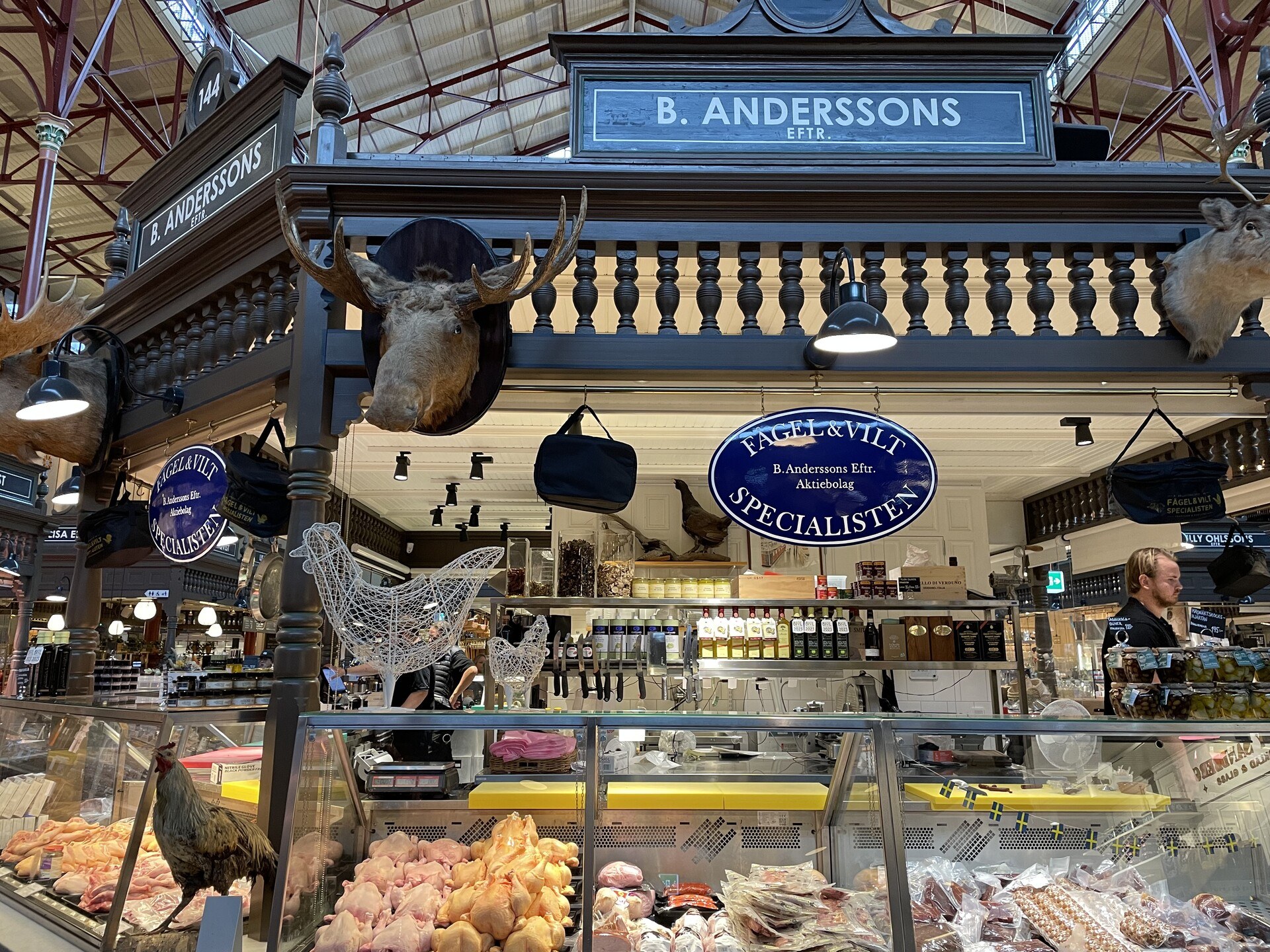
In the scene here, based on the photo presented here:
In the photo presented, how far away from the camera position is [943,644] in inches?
298

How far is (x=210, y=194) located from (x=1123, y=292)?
186 inches

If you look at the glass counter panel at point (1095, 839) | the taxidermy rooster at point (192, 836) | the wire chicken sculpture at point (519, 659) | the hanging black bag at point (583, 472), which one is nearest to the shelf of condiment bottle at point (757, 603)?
the wire chicken sculpture at point (519, 659)

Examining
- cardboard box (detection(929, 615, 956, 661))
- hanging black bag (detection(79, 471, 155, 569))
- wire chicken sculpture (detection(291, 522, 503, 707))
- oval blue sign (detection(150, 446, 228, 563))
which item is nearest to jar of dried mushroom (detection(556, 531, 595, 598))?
cardboard box (detection(929, 615, 956, 661))

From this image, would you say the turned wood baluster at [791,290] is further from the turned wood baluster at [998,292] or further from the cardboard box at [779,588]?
the cardboard box at [779,588]

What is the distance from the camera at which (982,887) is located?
264cm

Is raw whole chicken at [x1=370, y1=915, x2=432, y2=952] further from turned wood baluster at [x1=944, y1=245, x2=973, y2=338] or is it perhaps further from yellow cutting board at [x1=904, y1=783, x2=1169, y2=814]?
turned wood baluster at [x1=944, y1=245, x2=973, y2=338]

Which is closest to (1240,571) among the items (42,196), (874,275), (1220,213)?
(1220,213)

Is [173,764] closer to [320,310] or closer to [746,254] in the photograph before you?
[320,310]

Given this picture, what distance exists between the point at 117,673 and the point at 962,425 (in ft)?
24.2

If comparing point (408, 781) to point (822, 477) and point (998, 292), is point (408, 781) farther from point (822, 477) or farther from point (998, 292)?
point (998, 292)

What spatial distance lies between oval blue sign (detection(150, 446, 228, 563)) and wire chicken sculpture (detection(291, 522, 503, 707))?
1.32m

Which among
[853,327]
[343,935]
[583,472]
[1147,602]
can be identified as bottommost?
[343,935]

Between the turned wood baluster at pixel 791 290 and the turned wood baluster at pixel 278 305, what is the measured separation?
7.72ft

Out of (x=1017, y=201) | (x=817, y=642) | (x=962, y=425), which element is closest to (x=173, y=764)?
(x=1017, y=201)
